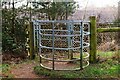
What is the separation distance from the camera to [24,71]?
5844 mm

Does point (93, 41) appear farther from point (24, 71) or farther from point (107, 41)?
point (107, 41)

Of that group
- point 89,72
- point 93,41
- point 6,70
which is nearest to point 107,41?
point 93,41

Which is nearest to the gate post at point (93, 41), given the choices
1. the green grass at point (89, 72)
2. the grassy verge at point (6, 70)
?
the green grass at point (89, 72)

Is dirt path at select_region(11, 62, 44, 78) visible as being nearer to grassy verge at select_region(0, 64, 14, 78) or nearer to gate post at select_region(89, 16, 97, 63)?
grassy verge at select_region(0, 64, 14, 78)

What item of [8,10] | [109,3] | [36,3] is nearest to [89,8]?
[109,3]

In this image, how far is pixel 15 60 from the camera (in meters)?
7.14

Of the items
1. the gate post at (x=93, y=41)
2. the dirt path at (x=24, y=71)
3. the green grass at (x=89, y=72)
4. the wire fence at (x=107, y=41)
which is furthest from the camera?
the wire fence at (x=107, y=41)

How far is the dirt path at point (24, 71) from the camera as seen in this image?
18.0 feet

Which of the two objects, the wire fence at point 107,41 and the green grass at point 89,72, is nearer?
the green grass at point 89,72

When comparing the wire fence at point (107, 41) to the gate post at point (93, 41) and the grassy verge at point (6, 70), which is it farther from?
the grassy verge at point (6, 70)

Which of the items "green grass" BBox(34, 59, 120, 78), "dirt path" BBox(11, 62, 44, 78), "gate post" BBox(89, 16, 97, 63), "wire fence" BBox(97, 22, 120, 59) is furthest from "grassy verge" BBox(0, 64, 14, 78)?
"wire fence" BBox(97, 22, 120, 59)

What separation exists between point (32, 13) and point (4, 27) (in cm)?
145

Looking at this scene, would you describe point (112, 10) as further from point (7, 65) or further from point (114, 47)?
point (7, 65)

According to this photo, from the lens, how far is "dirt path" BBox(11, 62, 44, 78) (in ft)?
18.0
